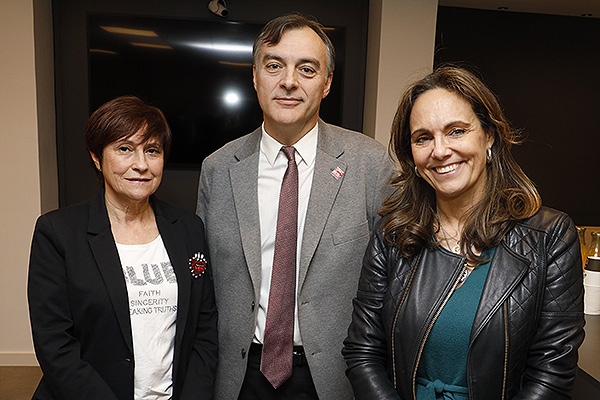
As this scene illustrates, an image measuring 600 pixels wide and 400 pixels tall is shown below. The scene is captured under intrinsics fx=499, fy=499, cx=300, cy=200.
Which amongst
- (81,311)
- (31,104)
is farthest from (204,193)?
(31,104)

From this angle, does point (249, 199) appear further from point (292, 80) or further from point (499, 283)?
point (499, 283)

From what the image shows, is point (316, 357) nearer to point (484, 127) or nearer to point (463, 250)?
point (463, 250)

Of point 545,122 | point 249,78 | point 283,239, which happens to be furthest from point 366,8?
point 283,239

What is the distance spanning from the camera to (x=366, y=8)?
3926 mm

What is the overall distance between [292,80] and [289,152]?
0.25 meters

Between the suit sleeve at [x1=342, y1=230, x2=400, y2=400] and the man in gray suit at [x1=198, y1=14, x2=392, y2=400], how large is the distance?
23 cm

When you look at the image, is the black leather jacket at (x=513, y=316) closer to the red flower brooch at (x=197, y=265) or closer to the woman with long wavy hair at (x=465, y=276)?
the woman with long wavy hair at (x=465, y=276)

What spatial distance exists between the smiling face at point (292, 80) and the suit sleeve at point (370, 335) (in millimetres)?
518

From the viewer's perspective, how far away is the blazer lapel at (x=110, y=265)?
1481mm

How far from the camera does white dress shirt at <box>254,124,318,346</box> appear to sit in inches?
67.1

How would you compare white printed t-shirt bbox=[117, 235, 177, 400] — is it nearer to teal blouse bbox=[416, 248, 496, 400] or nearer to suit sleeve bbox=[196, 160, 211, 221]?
suit sleeve bbox=[196, 160, 211, 221]

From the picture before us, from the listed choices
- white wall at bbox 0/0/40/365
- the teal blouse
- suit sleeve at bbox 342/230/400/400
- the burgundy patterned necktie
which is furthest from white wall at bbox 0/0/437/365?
the teal blouse

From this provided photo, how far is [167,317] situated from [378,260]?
26.9 inches

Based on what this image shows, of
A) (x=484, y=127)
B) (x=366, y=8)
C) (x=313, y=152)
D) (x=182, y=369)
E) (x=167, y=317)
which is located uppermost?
(x=366, y=8)
